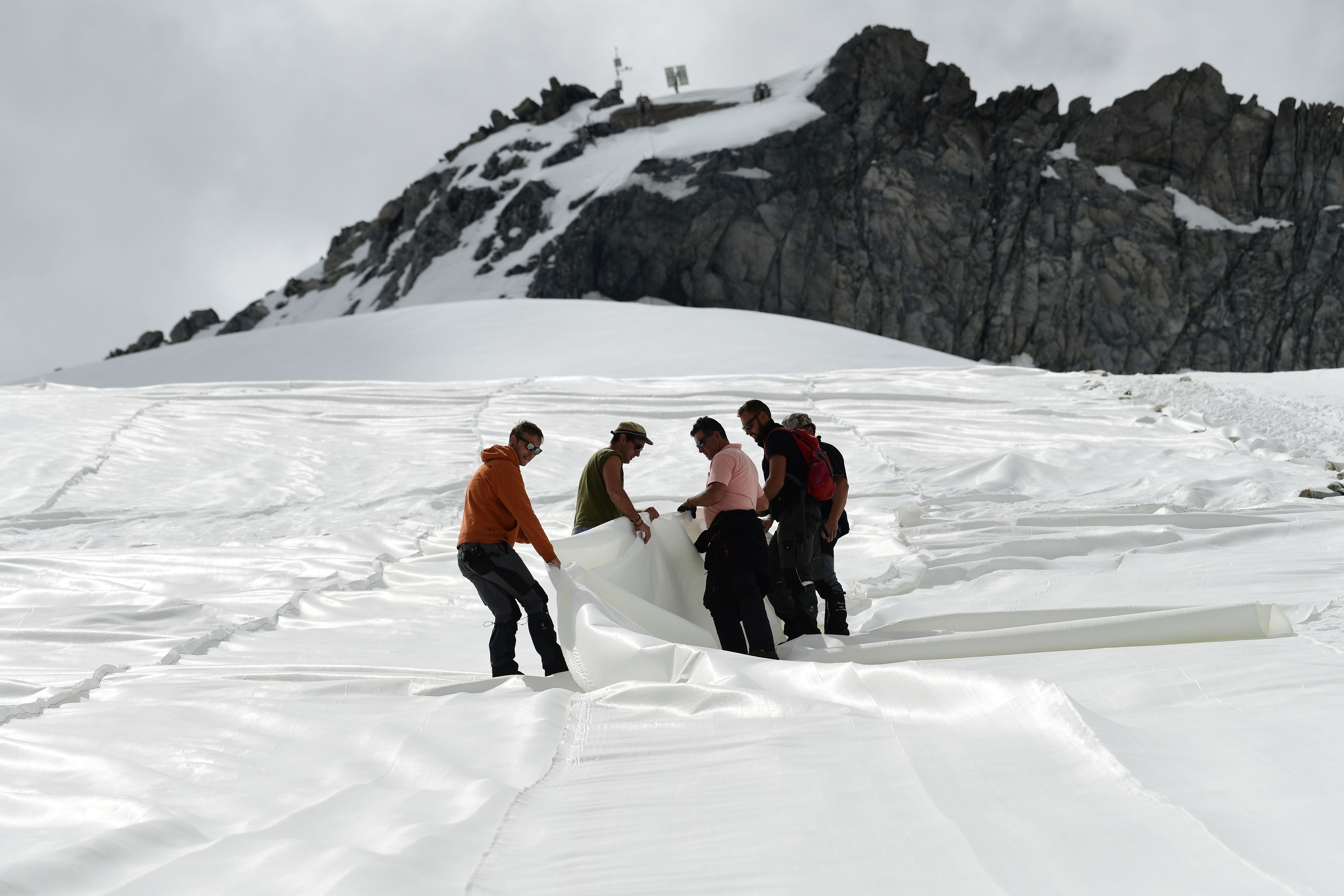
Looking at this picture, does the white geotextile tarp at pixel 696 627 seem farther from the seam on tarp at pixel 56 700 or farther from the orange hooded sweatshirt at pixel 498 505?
the seam on tarp at pixel 56 700

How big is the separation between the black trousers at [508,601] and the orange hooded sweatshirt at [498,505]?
0.14ft

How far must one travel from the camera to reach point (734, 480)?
365 cm

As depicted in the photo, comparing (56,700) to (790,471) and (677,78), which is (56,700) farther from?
(677,78)

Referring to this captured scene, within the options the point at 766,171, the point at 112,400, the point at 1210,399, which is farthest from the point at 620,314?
the point at 766,171

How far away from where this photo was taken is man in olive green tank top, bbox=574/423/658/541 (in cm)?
388

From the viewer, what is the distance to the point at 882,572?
4.91 meters

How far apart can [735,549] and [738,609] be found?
0.83 ft

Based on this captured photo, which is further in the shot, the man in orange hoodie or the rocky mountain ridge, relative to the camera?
the rocky mountain ridge

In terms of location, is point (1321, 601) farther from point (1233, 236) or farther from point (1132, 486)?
point (1233, 236)

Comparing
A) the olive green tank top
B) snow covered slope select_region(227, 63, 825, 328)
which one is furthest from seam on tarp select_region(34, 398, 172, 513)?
snow covered slope select_region(227, 63, 825, 328)

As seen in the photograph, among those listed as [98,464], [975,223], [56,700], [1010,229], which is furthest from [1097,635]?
[1010,229]

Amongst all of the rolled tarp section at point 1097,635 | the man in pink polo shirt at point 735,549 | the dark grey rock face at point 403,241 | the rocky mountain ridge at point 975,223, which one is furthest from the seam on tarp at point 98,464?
A: the dark grey rock face at point 403,241

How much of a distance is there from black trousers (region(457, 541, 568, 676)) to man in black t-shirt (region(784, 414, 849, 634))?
3.98ft

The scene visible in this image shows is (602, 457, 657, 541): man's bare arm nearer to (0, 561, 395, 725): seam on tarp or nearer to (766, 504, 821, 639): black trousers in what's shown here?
(766, 504, 821, 639): black trousers
